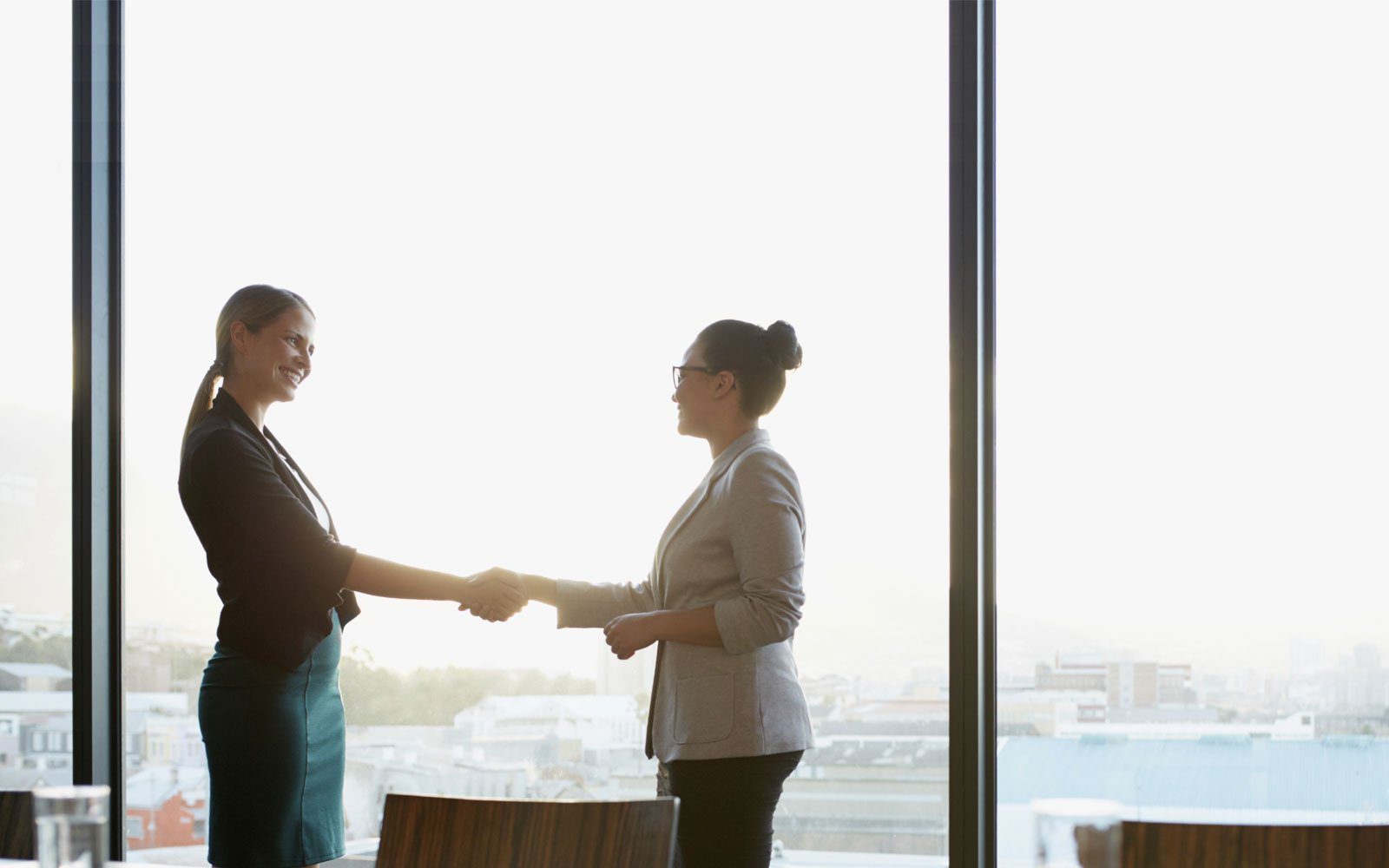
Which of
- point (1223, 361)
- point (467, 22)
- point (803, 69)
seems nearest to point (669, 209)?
point (803, 69)

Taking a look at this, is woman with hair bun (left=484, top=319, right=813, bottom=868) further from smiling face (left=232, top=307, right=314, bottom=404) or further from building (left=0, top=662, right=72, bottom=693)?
building (left=0, top=662, right=72, bottom=693)

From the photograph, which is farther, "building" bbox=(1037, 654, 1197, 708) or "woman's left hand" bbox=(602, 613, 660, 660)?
"building" bbox=(1037, 654, 1197, 708)

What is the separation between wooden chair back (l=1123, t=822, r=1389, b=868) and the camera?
1.27m

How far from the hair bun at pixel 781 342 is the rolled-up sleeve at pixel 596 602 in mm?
543

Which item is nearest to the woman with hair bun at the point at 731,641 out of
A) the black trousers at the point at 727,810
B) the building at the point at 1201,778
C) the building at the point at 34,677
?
the black trousers at the point at 727,810

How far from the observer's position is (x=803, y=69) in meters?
2.73

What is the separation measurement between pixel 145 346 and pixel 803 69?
65.1 inches

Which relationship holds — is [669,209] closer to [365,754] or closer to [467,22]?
[467,22]

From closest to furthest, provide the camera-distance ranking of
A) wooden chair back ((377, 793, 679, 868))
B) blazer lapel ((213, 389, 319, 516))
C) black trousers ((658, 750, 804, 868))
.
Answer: wooden chair back ((377, 793, 679, 868)), black trousers ((658, 750, 804, 868)), blazer lapel ((213, 389, 319, 516))

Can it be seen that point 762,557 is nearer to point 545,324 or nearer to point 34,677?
point 545,324

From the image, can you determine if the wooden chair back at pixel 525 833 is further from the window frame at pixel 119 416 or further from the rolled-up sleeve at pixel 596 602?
the window frame at pixel 119 416

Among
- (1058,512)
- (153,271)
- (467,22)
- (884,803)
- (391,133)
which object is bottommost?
(884,803)

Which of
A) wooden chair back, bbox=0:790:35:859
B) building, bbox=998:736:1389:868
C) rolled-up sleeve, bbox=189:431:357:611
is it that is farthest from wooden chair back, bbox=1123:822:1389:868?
rolled-up sleeve, bbox=189:431:357:611

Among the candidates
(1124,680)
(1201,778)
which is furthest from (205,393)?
(1201,778)
